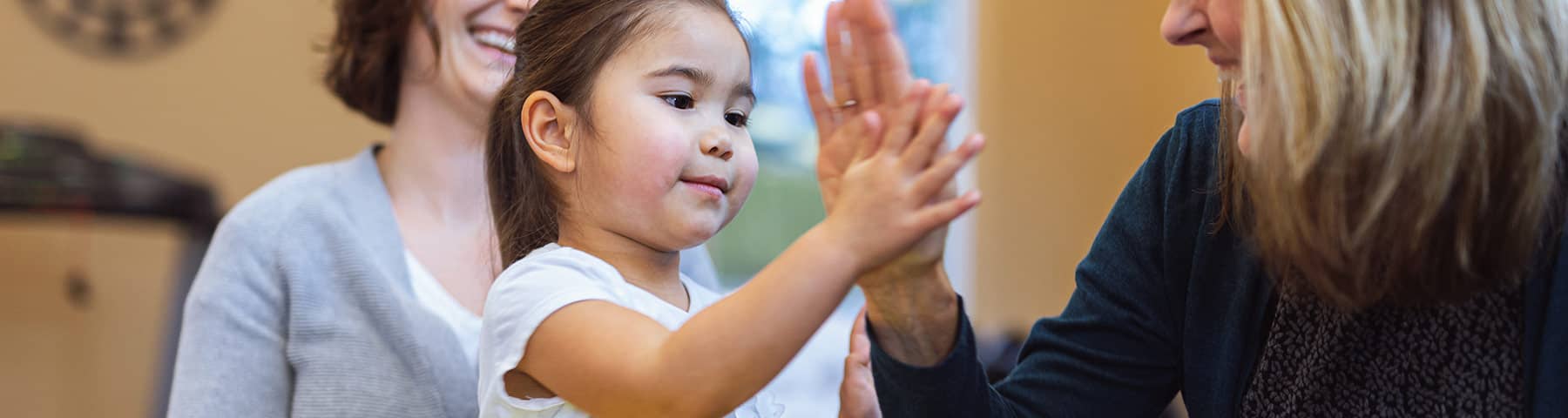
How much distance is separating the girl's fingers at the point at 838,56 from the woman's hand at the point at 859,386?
0.35 meters

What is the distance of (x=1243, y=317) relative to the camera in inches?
43.8

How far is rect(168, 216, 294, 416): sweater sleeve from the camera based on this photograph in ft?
4.53

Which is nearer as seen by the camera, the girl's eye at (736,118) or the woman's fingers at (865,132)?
the woman's fingers at (865,132)

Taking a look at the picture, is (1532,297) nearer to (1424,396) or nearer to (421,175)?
(1424,396)

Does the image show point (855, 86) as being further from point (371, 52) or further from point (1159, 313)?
point (371, 52)

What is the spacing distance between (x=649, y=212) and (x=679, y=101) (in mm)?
91

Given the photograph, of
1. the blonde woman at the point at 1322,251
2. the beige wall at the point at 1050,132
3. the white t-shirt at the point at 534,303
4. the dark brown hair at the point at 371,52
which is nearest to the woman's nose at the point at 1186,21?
the blonde woman at the point at 1322,251

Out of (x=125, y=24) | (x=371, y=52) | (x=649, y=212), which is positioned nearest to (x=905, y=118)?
(x=649, y=212)

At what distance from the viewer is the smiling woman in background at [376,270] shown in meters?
1.40

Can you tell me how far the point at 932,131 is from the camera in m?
0.75

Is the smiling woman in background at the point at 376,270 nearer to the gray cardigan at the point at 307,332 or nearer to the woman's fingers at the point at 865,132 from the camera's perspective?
the gray cardigan at the point at 307,332

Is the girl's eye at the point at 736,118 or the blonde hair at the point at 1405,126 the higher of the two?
the blonde hair at the point at 1405,126

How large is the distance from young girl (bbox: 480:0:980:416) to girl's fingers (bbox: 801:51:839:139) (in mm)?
22

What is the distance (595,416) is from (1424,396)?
62cm
